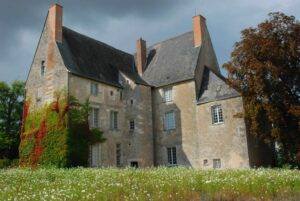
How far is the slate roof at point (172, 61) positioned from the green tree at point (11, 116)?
635 inches

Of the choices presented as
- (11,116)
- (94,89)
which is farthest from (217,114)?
(11,116)

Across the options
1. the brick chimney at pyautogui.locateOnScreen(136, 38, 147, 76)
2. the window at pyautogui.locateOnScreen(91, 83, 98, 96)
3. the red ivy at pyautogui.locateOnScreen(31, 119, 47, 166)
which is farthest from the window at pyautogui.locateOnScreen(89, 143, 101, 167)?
the brick chimney at pyautogui.locateOnScreen(136, 38, 147, 76)

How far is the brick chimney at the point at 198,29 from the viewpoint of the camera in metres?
28.3

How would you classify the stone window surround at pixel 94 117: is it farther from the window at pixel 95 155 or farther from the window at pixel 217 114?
the window at pixel 217 114

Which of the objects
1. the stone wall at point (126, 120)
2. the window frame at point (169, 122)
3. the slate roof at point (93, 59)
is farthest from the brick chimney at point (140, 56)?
the window frame at point (169, 122)

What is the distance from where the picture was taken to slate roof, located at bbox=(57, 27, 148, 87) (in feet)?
81.0

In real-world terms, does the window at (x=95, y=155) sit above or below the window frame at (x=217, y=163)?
above

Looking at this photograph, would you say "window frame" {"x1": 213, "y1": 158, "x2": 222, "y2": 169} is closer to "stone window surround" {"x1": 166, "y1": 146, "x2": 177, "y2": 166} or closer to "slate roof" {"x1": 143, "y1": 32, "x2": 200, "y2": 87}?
"stone window surround" {"x1": 166, "y1": 146, "x2": 177, "y2": 166}

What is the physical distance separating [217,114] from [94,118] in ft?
29.4

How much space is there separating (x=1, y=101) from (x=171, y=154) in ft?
70.4

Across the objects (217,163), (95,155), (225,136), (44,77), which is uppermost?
(44,77)

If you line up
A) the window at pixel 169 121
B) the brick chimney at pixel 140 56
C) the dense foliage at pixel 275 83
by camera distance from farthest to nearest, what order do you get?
the brick chimney at pixel 140 56
the window at pixel 169 121
the dense foliage at pixel 275 83

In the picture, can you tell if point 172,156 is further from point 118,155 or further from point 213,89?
point 213,89

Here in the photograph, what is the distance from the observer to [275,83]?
67.5ft
